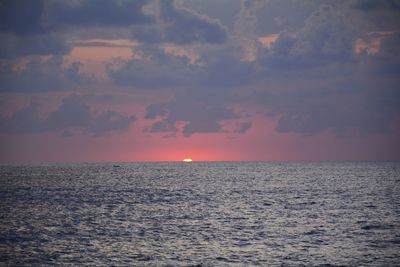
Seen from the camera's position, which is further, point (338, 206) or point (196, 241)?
point (338, 206)

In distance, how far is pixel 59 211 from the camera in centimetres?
8588

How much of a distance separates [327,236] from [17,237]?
1440 inches

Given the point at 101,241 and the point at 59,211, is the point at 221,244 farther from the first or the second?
the point at 59,211

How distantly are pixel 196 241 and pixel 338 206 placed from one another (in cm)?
4539

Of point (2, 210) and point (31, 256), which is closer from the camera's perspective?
point (31, 256)

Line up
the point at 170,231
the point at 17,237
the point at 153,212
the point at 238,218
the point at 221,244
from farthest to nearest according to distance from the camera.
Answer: the point at 153,212 < the point at 238,218 < the point at 170,231 < the point at 17,237 < the point at 221,244

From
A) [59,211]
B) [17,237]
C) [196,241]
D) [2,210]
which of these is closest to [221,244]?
[196,241]

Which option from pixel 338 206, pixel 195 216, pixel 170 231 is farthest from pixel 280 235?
pixel 338 206

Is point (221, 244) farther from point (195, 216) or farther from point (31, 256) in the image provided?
point (195, 216)

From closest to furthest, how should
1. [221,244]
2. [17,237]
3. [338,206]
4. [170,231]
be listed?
[221,244] → [17,237] → [170,231] → [338,206]

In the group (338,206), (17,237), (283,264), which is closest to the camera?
(283,264)

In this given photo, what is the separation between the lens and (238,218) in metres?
76.4

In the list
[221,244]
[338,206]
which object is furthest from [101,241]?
[338,206]

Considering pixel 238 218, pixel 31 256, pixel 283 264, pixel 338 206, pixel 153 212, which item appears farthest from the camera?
pixel 338 206
